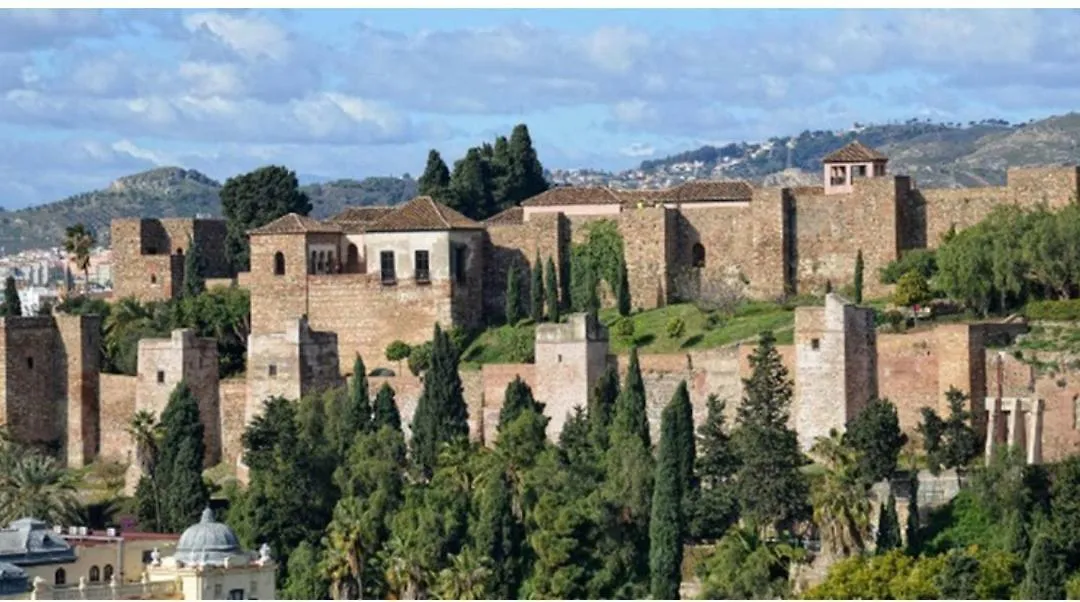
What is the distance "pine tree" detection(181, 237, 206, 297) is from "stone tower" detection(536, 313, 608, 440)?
1182cm

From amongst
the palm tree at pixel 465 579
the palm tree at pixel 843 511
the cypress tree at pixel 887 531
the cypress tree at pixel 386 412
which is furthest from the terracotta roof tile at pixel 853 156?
the palm tree at pixel 465 579

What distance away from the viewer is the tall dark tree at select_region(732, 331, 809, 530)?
52500 mm

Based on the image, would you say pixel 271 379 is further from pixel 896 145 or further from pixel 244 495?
pixel 896 145

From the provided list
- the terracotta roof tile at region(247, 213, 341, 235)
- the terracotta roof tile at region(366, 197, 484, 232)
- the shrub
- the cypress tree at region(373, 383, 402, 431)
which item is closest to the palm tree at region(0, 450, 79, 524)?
the cypress tree at region(373, 383, 402, 431)

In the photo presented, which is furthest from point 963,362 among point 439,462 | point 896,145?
point 896,145

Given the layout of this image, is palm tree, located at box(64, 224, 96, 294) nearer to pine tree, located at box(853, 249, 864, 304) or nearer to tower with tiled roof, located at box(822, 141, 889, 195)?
tower with tiled roof, located at box(822, 141, 889, 195)

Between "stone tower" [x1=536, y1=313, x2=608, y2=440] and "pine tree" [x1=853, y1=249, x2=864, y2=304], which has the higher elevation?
"pine tree" [x1=853, y1=249, x2=864, y2=304]

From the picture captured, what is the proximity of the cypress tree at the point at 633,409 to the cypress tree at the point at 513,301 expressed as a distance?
8.05 m

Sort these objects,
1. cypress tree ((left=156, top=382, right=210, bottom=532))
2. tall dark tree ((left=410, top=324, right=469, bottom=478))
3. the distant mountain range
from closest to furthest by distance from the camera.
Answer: tall dark tree ((left=410, top=324, right=469, bottom=478))
cypress tree ((left=156, top=382, right=210, bottom=532))
the distant mountain range

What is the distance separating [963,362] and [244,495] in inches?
478

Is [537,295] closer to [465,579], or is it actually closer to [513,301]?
[513,301]

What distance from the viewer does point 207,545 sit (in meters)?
49.1

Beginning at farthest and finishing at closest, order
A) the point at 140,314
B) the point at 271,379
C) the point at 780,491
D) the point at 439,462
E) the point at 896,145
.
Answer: the point at 896,145 → the point at 140,314 → the point at 271,379 → the point at 439,462 → the point at 780,491

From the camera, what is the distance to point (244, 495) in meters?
57.4
